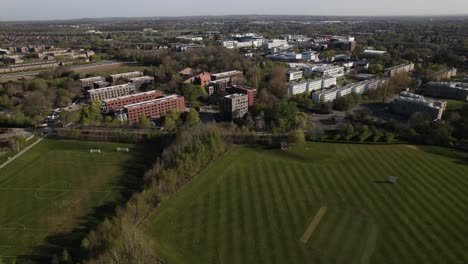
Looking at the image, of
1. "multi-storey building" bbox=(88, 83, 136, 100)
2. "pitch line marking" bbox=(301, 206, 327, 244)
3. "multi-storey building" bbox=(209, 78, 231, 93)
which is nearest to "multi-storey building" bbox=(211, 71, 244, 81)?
"multi-storey building" bbox=(209, 78, 231, 93)

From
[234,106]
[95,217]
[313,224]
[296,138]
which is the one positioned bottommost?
[95,217]

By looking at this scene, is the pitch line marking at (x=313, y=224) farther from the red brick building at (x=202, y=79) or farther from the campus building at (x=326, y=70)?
the campus building at (x=326, y=70)

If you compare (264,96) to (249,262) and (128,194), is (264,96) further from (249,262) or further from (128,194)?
(249,262)

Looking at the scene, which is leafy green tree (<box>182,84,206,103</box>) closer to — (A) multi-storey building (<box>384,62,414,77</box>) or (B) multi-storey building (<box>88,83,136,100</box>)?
(B) multi-storey building (<box>88,83,136,100</box>)

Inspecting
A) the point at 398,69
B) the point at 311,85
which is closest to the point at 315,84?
the point at 311,85

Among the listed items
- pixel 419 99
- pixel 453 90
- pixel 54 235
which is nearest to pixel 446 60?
pixel 453 90

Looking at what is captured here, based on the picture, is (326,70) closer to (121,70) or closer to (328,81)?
(328,81)

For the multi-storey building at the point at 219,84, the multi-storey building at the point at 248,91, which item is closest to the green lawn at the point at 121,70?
the multi-storey building at the point at 219,84
